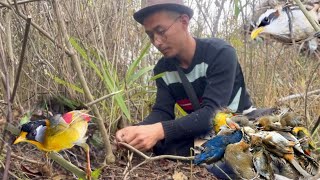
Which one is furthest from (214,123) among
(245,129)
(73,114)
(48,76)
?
(48,76)

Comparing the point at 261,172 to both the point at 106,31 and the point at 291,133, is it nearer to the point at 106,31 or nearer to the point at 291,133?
the point at 291,133

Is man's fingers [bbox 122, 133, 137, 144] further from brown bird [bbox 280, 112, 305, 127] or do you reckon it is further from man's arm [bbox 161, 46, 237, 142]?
brown bird [bbox 280, 112, 305, 127]

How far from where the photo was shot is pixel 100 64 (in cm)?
206

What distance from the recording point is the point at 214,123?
1094 millimetres

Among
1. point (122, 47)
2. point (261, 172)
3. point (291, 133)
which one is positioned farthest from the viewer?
point (122, 47)

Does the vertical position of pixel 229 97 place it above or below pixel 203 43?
below

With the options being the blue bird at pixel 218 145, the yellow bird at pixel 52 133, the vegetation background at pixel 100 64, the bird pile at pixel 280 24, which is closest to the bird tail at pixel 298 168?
the blue bird at pixel 218 145

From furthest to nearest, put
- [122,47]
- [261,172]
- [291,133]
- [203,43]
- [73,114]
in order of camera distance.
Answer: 1. [122,47]
2. [203,43]
3. [73,114]
4. [291,133]
5. [261,172]

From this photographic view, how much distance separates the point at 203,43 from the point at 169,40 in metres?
0.23

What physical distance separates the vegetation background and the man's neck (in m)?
0.16

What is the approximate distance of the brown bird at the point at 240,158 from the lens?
2.99 feet

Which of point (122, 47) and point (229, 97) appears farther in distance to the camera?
point (122, 47)

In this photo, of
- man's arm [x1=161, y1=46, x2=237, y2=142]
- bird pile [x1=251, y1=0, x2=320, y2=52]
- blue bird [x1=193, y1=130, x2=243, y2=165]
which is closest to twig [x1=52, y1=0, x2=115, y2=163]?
man's arm [x1=161, y1=46, x2=237, y2=142]

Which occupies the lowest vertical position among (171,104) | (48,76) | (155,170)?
(155,170)
